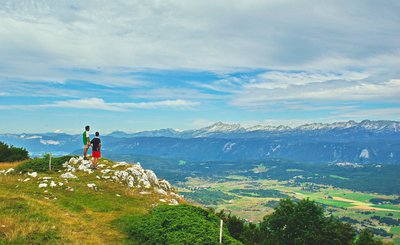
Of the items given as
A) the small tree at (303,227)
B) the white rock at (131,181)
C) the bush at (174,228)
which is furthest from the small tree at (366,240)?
the white rock at (131,181)

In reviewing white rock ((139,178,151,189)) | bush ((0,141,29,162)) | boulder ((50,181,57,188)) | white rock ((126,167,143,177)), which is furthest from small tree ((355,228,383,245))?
bush ((0,141,29,162))

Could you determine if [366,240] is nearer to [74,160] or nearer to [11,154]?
[74,160]

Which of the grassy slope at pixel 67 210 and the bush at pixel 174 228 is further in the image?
the bush at pixel 174 228

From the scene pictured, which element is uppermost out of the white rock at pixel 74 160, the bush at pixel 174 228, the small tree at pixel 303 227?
the white rock at pixel 74 160

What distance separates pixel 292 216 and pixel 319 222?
3.54 m

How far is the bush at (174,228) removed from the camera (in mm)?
18594

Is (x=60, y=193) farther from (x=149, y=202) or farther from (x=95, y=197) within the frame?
(x=149, y=202)

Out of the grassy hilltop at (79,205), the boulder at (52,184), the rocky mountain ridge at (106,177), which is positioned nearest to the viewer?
the grassy hilltop at (79,205)

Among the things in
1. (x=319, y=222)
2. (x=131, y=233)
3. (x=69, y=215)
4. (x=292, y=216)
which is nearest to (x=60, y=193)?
(x=69, y=215)

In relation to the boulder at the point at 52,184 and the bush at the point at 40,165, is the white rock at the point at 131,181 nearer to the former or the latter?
the boulder at the point at 52,184

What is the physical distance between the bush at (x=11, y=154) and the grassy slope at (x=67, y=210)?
15.4 metres

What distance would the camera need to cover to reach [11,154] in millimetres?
45750

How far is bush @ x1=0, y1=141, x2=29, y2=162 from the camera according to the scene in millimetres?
44969

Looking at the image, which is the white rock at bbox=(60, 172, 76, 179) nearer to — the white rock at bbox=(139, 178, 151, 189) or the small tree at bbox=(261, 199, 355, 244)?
the white rock at bbox=(139, 178, 151, 189)
